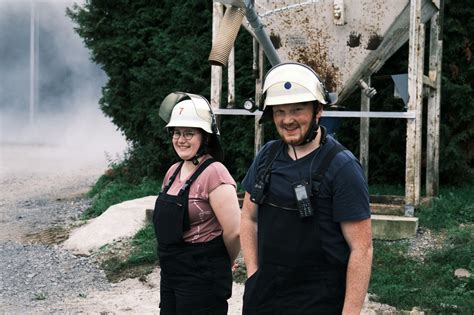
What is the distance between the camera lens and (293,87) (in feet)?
8.89

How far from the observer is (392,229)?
705cm

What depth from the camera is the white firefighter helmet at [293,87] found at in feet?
8.86

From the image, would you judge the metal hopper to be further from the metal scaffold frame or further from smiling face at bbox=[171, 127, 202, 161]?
smiling face at bbox=[171, 127, 202, 161]

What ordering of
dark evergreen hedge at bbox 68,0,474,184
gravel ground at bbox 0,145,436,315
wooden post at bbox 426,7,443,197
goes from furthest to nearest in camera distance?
1. dark evergreen hedge at bbox 68,0,474,184
2. wooden post at bbox 426,7,443,197
3. gravel ground at bbox 0,145,436,315

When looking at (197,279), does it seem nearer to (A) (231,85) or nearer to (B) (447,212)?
(B) (447,212)

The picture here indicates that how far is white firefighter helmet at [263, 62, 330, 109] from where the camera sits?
2701 mm

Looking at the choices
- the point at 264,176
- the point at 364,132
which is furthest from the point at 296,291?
the point at 364,132

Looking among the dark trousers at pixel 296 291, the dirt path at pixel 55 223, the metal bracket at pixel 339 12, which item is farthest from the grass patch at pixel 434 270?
the dark trousers at pixel 296 291

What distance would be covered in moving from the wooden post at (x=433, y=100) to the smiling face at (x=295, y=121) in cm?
632

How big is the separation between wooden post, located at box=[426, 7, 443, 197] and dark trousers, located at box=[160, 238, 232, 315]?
583 centimetres

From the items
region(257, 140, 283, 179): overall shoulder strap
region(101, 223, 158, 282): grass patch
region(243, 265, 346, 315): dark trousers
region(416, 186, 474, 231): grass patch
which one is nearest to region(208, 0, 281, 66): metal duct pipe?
region(257, 140, 283, 179): overall shoulder strap

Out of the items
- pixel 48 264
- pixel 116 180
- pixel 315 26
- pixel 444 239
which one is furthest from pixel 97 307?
pixel 116 180

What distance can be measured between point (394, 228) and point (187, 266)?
13.2 feet

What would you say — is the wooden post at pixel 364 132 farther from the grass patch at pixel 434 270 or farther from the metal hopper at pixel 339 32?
the grass patch at pixel 434 270
